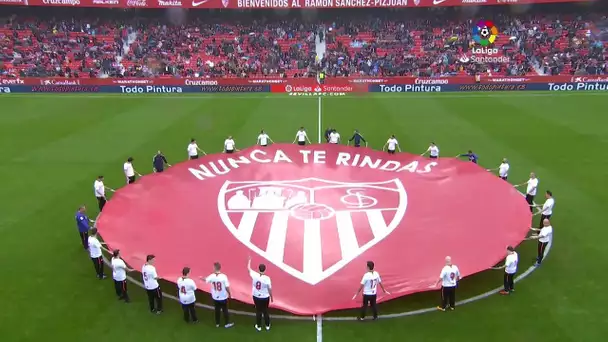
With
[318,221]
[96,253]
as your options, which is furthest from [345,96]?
[96,253]

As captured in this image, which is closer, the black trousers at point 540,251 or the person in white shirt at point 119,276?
the person in white shirt at point 119,276

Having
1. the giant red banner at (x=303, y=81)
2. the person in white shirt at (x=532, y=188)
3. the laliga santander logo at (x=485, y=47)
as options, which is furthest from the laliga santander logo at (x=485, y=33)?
the person in white shirt at (x=532, y=188)

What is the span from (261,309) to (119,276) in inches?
141

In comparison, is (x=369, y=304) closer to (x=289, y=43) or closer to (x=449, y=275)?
(x=449, y=275)

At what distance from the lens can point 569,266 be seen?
13406 millimetres

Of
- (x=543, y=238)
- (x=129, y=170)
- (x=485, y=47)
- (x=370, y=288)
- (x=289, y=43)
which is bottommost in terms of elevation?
(x=370, y=288)

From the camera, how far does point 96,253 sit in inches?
497

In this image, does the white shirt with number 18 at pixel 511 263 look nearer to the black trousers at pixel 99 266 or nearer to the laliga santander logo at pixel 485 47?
the black trousers at pixel 99 266

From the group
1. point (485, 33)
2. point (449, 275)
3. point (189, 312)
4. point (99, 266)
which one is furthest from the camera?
point (485, 33)

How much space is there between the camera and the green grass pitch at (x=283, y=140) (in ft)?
35.8

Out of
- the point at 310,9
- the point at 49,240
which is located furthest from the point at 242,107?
the point at 310,9

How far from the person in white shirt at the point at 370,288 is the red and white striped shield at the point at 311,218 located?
51.7 inches

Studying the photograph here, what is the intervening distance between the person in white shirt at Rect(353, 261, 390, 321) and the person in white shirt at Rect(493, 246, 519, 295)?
3039 millimetres

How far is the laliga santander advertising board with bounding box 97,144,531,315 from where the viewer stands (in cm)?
1192
